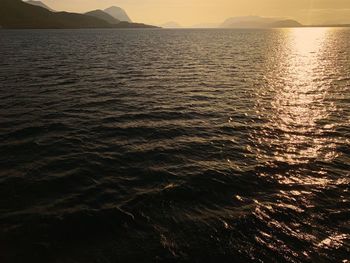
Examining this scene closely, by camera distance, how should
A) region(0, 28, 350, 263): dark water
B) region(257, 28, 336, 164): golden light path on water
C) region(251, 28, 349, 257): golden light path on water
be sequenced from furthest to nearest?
region(257, 28, 336, 164): golden light path on water, region(251, 28, 349, 257): golden light path on water, region(0, 28, 350, 263): dark water

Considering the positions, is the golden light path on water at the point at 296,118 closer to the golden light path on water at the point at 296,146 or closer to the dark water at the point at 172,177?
the golden light path on water at the point at 296,146

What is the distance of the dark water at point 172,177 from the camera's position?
40.5ft

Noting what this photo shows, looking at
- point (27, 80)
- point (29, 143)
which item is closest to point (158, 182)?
point (29, 143)

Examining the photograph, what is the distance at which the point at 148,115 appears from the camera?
29.6 metres

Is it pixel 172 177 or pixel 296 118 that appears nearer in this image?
pixel 172 177

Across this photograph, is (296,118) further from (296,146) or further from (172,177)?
(172,177)

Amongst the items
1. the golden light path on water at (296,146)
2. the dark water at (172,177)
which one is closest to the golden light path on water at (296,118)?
the golden light path on water at (296,146)

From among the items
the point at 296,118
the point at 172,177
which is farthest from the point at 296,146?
the point at 172,177

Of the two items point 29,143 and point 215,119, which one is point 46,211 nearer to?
point 29,143

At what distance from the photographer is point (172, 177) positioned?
701 inches

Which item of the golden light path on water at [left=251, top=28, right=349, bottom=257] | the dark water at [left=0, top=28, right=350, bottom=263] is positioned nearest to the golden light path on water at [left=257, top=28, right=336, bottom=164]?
the golden light path on water at [left=251, top=28, right=349, bottom=257]

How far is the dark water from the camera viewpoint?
487 inches

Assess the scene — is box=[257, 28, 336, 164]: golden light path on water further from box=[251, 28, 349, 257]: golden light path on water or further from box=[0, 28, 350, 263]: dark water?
box=[0, 28, 350, 263]: dark water

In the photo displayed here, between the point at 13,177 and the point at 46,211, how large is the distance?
4698 mm
